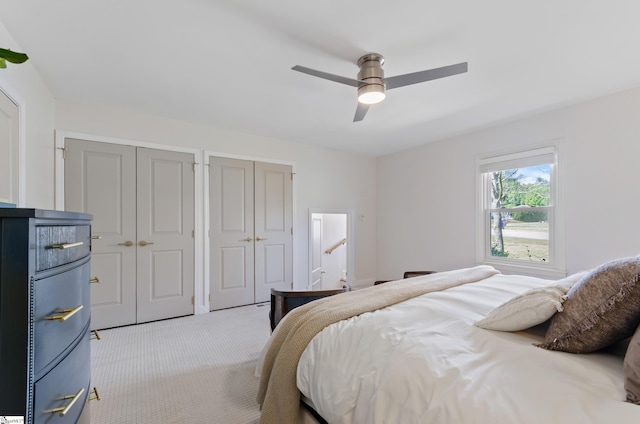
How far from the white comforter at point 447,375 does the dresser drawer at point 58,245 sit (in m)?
1.01

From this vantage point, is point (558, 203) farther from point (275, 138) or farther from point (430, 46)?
point (275, 138)

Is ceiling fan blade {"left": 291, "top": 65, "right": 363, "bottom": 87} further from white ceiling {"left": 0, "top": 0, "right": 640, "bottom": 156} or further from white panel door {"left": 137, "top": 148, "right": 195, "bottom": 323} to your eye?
white panel door {"left": 137, "top": 148, "right": 195, "bottom": 323}

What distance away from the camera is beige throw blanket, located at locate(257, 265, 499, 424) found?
4.31ft

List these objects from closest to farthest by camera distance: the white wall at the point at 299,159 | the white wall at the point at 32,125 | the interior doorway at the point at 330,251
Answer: the white wall at the point at 32,125 < the white wall at the point at 299,159 < the interior doorway at the point at 330,251

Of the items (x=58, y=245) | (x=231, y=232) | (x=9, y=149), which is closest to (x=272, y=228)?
(x=231, y=232)

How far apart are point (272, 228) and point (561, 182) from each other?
12.1 feet

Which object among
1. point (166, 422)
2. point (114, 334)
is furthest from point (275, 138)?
point (166, 422)

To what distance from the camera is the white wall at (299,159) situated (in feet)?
10.7

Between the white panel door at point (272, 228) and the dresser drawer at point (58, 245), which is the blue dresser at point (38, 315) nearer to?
the dresser drawer at point (58, 245)

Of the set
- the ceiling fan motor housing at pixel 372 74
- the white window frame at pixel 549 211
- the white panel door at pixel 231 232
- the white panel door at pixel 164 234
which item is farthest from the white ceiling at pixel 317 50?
the white panel door at pixel 231 232

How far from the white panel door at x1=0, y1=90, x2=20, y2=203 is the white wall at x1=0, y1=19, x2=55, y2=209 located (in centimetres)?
9

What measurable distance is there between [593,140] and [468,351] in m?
3.23

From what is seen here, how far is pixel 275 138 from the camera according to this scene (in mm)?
4434

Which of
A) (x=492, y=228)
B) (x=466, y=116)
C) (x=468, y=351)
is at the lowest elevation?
(x=468, y=351)
